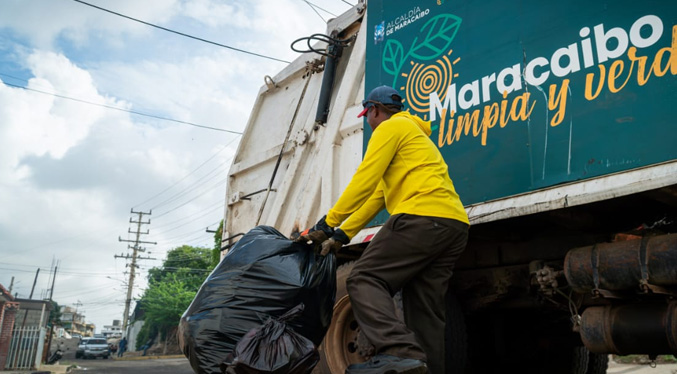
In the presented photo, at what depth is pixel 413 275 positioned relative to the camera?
82.8 inches

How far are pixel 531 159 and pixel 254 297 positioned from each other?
1349 mm

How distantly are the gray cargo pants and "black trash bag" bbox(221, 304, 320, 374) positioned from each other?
0.86 ft

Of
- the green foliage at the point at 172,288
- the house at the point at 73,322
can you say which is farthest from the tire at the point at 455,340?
the house at the point at 73,322

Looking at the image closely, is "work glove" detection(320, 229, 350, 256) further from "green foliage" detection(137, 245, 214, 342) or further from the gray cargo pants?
"green foliage" detection(137, 245, 214, 342)

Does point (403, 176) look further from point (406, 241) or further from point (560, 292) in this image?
point (560, 292)

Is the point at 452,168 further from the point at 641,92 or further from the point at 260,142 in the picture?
the point at 260,142

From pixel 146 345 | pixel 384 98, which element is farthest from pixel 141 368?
pixel 146 345

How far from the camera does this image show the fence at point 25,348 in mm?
15612

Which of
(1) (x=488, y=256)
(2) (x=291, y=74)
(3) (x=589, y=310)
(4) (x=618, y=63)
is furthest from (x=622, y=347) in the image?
(2) (x=291, y=74)

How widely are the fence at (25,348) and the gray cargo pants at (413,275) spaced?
56.4 ft

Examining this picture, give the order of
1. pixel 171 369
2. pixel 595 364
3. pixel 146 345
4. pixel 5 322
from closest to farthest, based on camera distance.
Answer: pixel 595 364 → pixel 171 369 → pixel 5 322 → pixel 146 345

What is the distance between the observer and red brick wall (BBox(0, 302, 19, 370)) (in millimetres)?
15453

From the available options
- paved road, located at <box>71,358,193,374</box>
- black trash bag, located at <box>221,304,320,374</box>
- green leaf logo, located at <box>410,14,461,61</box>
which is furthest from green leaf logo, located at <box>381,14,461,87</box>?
paved road, located at <box>71,358,193,374</box>

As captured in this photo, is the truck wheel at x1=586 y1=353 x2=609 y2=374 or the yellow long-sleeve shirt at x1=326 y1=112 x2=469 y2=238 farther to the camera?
the truck wheel at x1=586 y1=353 x2=609 y2=374
